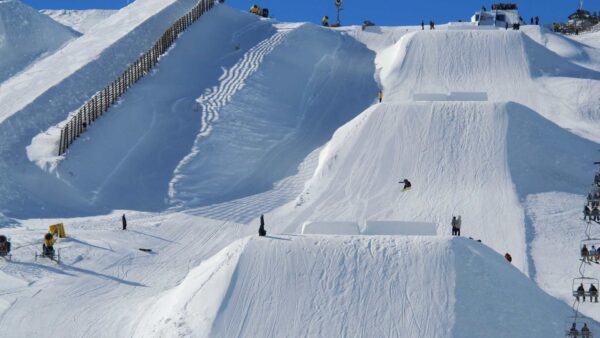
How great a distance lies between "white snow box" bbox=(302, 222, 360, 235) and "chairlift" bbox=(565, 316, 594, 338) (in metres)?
6.33

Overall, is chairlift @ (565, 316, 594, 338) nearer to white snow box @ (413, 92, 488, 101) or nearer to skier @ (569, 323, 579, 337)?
skier @ (569, 323, 579, 337)

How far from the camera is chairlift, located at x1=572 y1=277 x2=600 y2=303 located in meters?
28.3

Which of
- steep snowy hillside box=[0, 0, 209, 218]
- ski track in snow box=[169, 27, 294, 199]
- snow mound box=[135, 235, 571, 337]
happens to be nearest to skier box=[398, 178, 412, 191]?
ski track in snow box=[169, 27, 294, 199]

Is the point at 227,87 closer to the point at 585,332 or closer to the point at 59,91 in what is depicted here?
the point at 59,91

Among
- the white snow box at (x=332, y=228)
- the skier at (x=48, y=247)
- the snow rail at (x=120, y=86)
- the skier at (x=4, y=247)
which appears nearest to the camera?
the white snow box at (x=332, y=228)

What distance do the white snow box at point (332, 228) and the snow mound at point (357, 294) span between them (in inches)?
90.4

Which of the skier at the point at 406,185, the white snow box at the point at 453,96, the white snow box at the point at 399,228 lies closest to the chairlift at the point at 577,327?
the white snow box at the point at 399,228

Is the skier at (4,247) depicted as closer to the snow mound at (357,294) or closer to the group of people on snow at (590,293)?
the snow mound at (357,294)

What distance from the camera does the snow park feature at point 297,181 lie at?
26.0 meters

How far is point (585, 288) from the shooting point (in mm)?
29641

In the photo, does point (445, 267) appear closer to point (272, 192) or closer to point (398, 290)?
point (398, 290)

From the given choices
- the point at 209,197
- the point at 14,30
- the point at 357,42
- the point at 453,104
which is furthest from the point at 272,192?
the point at 14,30

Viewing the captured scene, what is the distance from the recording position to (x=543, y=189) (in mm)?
36656

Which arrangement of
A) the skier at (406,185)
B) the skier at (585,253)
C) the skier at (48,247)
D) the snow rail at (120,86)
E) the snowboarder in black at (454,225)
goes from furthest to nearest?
1. the snow rail at (120,86)
2. the skier at (406,185)
3. the snowboarder in black at (454,225)
4. the skier at (48,247)
5. the skier at (585,253)
